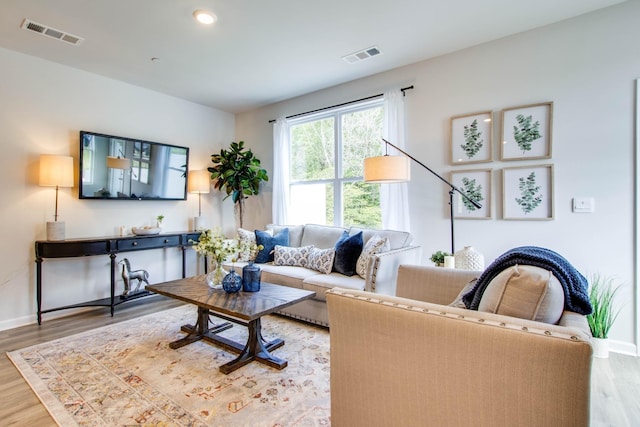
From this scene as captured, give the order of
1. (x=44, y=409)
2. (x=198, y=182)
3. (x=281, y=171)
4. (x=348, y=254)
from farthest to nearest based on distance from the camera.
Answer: (x=281, y=171), (x=198, y=182), (x=348, y=254), (x=44, y=409)

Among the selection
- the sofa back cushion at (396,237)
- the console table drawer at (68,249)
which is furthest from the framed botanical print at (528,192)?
the console table drawer at (68,249)

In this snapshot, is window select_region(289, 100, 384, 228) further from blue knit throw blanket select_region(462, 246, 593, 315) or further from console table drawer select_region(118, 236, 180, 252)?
blue knit throw blanket select_region(462, 246, 593, 315)

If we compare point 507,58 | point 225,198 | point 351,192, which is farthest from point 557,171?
point 225,198

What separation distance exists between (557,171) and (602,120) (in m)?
0.49

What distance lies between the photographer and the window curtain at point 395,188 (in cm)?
357

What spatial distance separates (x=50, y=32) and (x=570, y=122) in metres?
4.61

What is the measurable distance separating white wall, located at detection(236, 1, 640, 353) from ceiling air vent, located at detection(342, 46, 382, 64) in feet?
2.14

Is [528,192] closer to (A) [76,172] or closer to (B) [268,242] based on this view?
(B) [268,242]

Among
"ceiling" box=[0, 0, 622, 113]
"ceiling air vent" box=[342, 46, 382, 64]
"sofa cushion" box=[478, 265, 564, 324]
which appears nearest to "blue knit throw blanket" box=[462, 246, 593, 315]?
"sofa cushion" box=[478, 265, 564, 324]

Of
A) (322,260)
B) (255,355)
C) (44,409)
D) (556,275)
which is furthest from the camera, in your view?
(322,260)

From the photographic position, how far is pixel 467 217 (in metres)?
3.25

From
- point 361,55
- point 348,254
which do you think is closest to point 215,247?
point 348,254

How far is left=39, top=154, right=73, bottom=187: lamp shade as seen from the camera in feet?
10.6

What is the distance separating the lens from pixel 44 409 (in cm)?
188
